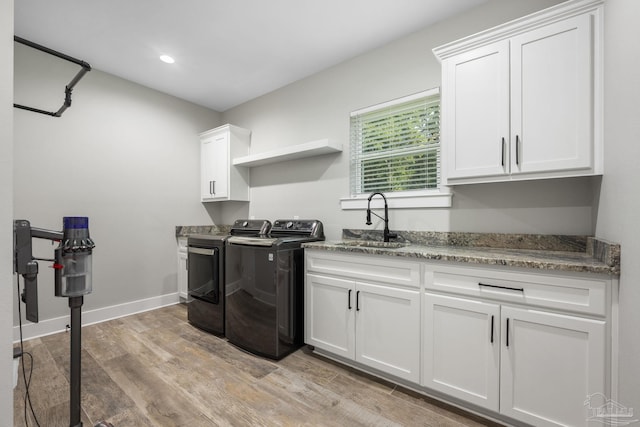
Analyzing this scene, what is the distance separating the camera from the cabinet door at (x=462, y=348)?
1489 millimetres

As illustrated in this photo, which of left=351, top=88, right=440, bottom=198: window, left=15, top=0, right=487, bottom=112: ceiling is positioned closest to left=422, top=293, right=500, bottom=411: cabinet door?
left=351, top=88, right=440, bottom=198: window

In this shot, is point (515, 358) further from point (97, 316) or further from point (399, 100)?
point (97, 316)

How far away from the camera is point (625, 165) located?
1.18 m

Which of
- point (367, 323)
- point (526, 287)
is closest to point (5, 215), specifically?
point (367, 323)

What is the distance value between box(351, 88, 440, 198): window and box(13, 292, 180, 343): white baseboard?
9.30 ft

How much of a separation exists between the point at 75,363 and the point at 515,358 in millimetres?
2100

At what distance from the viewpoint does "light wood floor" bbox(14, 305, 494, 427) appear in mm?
1579

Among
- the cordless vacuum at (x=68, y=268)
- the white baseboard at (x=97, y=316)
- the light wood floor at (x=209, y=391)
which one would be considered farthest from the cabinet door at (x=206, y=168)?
the cordless vacuum at (x=68, y=268)

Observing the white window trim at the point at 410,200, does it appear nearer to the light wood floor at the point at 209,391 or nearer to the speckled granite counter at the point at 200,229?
the light wood floor at the point at 209,391

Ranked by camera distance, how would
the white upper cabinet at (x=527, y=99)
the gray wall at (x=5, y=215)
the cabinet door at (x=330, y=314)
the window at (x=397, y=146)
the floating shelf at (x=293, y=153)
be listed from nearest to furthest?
the gray wall at (x=5, y=215) < the white upper cabinet at (x=527, y=99) < the cabinet door at (x=330, y=314) < the window at (x=397, y=146) < the floating shelf at (x=293, y=153)

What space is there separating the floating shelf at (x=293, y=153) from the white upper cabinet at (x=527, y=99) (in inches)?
44.4

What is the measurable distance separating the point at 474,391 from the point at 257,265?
67.1 inches

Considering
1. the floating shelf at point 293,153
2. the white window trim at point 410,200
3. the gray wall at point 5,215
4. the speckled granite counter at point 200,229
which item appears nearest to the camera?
the gray wall at point 5,215

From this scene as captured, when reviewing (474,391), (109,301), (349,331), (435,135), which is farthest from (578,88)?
(109,301)
